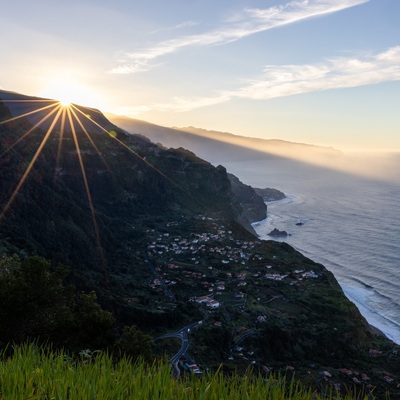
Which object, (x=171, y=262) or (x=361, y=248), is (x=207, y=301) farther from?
(x=361, y=248)

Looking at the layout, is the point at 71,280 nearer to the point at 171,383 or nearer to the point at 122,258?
the point at 122,258

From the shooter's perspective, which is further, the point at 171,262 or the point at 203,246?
the point at 203,246

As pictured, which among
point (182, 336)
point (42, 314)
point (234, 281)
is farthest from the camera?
point (234, 281)

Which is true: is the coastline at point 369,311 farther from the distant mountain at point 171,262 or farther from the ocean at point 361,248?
the distant mountain at point 171,262

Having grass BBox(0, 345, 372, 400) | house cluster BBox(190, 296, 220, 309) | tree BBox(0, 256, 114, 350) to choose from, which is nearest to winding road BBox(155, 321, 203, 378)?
house cluster BBox(190, 296, 220, 309)

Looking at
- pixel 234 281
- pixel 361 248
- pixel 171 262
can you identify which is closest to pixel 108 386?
pixel 234 281

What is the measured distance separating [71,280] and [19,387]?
195ft

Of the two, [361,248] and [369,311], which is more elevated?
[361,248]

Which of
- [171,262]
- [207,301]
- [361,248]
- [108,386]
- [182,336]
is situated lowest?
[182,336]

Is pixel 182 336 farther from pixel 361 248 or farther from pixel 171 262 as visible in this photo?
pixel 361 248

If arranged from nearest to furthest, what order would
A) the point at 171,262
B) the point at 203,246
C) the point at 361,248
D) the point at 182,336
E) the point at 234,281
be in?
the point at 182,336
the point at 234,281
the point at 171,262
the point at 203,246
the point at 361,248

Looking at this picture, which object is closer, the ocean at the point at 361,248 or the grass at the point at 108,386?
the grass at the point at 108,386

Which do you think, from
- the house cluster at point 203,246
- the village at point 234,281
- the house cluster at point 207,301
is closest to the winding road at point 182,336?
the village at point 234,281

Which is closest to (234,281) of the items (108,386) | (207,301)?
(207,301)
